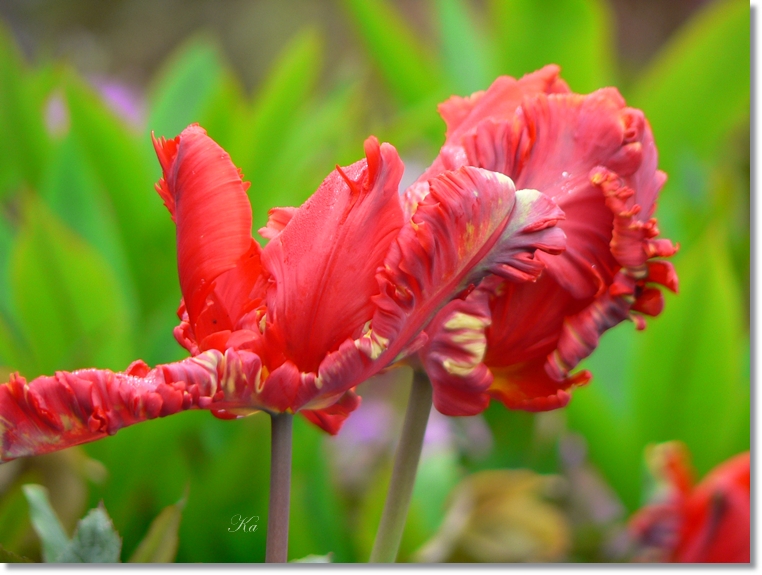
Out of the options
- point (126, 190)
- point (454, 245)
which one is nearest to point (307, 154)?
point (126, 190)

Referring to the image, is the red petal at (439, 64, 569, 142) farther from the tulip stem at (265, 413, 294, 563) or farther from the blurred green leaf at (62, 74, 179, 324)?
the blurred green leaf at (62, 74, 179, 324)

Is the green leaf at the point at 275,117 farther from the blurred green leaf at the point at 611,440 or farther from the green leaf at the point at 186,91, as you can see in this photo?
the blurred green leaf at the point at 611,440

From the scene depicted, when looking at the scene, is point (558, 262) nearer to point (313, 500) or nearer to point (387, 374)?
point (387, 374)

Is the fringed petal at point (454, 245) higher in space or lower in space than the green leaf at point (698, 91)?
lower

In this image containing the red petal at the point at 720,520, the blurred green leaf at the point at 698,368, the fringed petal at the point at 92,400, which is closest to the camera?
the fringed petal at the point at 92,400

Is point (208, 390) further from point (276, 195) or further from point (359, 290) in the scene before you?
point (276, 195)

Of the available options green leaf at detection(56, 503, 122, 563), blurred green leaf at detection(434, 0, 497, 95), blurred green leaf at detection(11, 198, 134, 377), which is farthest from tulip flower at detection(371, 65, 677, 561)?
blurred green leaf at detection(434, 0, 497, 95)

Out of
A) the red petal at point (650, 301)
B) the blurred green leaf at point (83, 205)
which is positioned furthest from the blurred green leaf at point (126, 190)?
the red petal at point (650, 301)

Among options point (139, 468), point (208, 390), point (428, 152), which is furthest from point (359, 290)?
point (428, 152)
